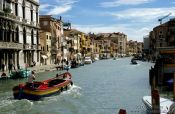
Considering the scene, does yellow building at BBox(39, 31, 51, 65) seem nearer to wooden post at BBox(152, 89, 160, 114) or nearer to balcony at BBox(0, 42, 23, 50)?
balcony at BBox(0, 42, 23, 50)

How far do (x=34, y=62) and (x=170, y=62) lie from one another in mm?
24830

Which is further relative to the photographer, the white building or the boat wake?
the white building

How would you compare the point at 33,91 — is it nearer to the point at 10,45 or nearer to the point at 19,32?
the point at 10,45

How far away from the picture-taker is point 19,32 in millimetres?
44656

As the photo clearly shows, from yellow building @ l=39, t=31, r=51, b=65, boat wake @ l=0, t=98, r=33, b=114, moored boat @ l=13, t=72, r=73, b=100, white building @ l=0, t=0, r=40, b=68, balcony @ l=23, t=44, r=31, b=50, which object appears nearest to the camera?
boat wake @ l=0, t=98, r=33, b=114

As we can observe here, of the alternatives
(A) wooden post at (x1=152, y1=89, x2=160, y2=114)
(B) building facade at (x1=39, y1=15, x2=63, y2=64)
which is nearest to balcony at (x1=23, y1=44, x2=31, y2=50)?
(B) building facade at (x1=39, y1=15, x2=63, y2=64)

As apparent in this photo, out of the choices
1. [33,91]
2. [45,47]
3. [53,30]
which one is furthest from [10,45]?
[53,30]

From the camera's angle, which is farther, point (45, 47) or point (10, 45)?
point (45, 47)

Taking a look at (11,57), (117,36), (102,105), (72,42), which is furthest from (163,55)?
(117,36)

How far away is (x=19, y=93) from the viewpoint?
19844 mm

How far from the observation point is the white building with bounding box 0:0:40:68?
133ft

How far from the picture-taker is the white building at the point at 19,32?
4044cm

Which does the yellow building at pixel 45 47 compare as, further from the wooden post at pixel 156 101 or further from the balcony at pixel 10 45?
the wooden post at pixel 156 101

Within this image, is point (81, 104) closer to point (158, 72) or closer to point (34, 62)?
point (158, 72)
